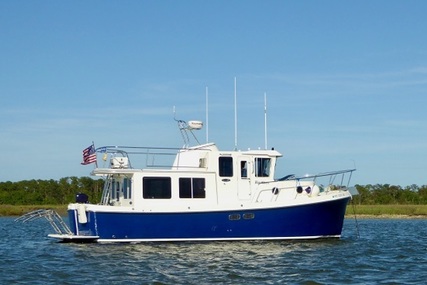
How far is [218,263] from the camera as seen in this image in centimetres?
2134

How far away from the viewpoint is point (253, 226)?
2611cm

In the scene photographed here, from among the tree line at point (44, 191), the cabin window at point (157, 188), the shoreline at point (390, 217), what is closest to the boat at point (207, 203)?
the cabin window at point (157, 188)

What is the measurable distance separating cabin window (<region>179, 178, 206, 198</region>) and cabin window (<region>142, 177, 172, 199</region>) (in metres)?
0.45

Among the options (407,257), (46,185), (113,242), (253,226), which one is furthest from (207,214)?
(46,185)

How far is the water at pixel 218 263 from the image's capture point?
739 inches

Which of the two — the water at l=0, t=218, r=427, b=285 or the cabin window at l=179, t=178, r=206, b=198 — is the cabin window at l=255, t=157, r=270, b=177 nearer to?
the cabin window at l=179, t=178, r=206, b=198

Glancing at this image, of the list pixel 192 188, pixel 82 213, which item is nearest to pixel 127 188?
pixel 82 213

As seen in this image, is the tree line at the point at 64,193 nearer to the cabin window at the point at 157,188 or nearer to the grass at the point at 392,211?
the grass at the point at 392,211

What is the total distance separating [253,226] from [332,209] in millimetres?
3065

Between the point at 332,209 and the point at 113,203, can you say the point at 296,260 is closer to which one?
the point at 332,209

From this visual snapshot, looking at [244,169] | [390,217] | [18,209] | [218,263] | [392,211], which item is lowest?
[218,263]

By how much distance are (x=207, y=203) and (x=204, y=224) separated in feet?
3.52

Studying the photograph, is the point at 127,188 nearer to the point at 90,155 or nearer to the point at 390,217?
the point at 90,155

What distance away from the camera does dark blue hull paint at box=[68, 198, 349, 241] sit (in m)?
25.6
